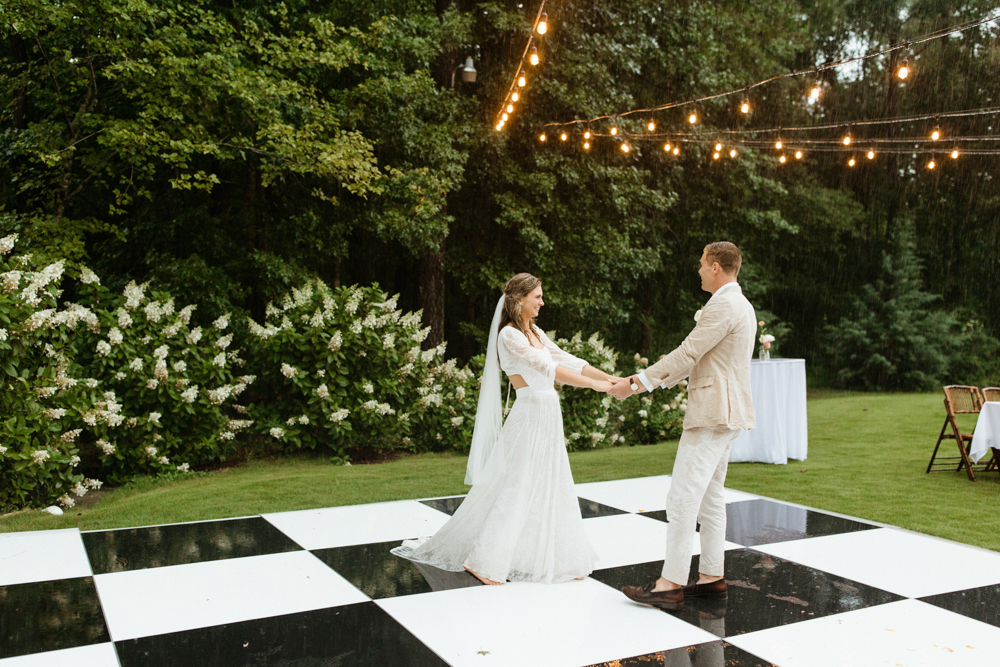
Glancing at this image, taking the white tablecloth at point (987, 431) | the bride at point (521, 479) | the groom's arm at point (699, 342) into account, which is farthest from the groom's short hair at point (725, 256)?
the white tablecloth at point (987, 431)

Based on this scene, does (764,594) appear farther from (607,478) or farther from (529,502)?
(607,478)

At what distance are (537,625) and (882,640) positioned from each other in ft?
4.81

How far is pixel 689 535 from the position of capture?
12.3 ft

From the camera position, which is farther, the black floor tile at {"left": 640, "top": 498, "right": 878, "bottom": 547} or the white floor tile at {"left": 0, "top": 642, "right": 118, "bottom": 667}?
the black floor tile at {"left": 640, "top": 498, "right": 878, "bottom": 547}

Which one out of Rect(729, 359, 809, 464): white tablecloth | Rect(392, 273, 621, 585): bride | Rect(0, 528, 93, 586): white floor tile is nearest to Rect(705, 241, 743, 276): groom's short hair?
Rect(392, 273, 621, 585): bride

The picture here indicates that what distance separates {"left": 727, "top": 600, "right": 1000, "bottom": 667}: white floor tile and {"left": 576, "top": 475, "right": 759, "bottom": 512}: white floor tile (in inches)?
95.4

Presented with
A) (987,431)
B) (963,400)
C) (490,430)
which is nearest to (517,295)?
(490,430)

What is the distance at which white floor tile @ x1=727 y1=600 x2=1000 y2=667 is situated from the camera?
317 centimetres

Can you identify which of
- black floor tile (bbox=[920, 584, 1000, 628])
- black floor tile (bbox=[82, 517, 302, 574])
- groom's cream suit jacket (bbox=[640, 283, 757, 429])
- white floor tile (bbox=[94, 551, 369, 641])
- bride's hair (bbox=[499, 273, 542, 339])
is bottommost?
black floor tile (bbox=[920, 584, 1000, 628])

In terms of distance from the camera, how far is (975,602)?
3.89 m

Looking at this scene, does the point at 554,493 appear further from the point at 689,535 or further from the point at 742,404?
the point at 742,404

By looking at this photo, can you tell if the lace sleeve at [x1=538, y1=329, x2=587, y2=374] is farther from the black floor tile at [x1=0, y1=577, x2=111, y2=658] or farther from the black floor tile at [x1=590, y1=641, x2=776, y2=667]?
the black floor tile at [x1=0, y1=577, x2=111, y2=658]

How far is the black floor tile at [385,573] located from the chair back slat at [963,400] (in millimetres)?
5843

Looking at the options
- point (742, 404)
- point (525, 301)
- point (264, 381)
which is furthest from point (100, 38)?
point (742, 404)
